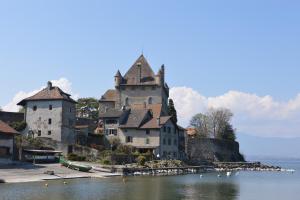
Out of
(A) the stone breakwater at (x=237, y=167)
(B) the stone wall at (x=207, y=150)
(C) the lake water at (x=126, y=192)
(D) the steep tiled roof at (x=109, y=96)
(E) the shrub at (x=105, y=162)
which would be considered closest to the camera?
(C) the lake water at (x=126, y=192)

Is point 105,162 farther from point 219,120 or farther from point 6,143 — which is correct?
point 219,120

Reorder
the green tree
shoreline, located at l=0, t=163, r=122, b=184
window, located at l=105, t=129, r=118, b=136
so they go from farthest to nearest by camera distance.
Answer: window, located at l=105, t=129, r=118, b=136 < the green tree < shoreline, located at l=0, t=163, r=122, b=184

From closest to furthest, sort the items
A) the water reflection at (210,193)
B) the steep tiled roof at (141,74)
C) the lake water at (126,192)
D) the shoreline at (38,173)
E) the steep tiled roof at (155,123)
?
the lake water at (126,192) → the water reflection at (210,193) → the shoreline at (38,173) → the steep tiled roof at (155,123) → the steep tiled roof at (141,74)

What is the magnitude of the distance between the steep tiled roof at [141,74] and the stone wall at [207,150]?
622 inches

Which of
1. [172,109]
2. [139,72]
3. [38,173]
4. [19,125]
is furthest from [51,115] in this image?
[172,109]

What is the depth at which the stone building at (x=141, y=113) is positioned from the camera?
91375 millimetres

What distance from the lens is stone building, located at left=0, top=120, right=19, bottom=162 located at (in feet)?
215

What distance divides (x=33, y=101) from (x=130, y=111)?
19155 mm

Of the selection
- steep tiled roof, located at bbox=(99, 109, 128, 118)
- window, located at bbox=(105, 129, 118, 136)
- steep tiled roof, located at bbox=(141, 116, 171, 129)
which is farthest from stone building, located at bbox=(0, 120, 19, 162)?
steep tiled roof, located at bbox=(141, 116, 171, 129)

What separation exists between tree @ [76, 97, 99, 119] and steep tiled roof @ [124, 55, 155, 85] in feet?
96.5

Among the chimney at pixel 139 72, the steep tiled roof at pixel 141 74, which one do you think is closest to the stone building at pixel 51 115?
the steep tiled roof at pixel 141 74

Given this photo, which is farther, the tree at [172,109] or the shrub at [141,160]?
the tree at [172,109]

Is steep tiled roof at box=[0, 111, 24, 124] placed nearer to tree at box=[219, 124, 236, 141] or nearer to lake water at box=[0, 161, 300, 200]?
lake water at box=[0, 161, 300, 200]

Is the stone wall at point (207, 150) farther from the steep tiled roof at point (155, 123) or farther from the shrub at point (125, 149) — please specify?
the shrub at point (125, 149)
